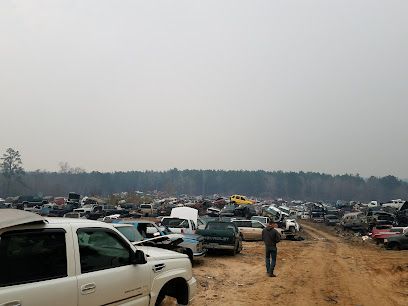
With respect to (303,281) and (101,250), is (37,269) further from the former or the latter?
(303,281)

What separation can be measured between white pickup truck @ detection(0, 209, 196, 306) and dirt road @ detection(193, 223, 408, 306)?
4366 mm

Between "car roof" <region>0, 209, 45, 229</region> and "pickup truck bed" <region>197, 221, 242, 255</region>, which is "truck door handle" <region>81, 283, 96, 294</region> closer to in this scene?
"car roof" <region>0, 209, 45, 229</region>

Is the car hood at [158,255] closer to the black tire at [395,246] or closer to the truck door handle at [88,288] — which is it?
the truck door handle at [88,288]

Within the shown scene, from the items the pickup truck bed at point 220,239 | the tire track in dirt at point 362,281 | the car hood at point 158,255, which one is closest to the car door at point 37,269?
the car hood at point 158,255

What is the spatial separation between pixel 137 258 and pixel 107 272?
0.56 m

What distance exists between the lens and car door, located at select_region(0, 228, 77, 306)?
3.86 metres

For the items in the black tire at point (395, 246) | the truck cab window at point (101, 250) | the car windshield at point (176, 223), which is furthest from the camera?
the black tire at point (395, 246)

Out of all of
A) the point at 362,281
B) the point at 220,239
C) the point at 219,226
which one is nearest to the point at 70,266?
the point at 362,281

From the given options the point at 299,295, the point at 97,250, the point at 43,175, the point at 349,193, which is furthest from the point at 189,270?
the point at 349,193

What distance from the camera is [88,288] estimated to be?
181 inches

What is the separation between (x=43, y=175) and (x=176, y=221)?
534ft

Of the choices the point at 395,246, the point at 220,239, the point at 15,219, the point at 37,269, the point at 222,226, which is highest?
the point at 15,219

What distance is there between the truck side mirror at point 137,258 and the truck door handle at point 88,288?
32.1 inches

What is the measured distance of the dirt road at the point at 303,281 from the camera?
10227 mm
